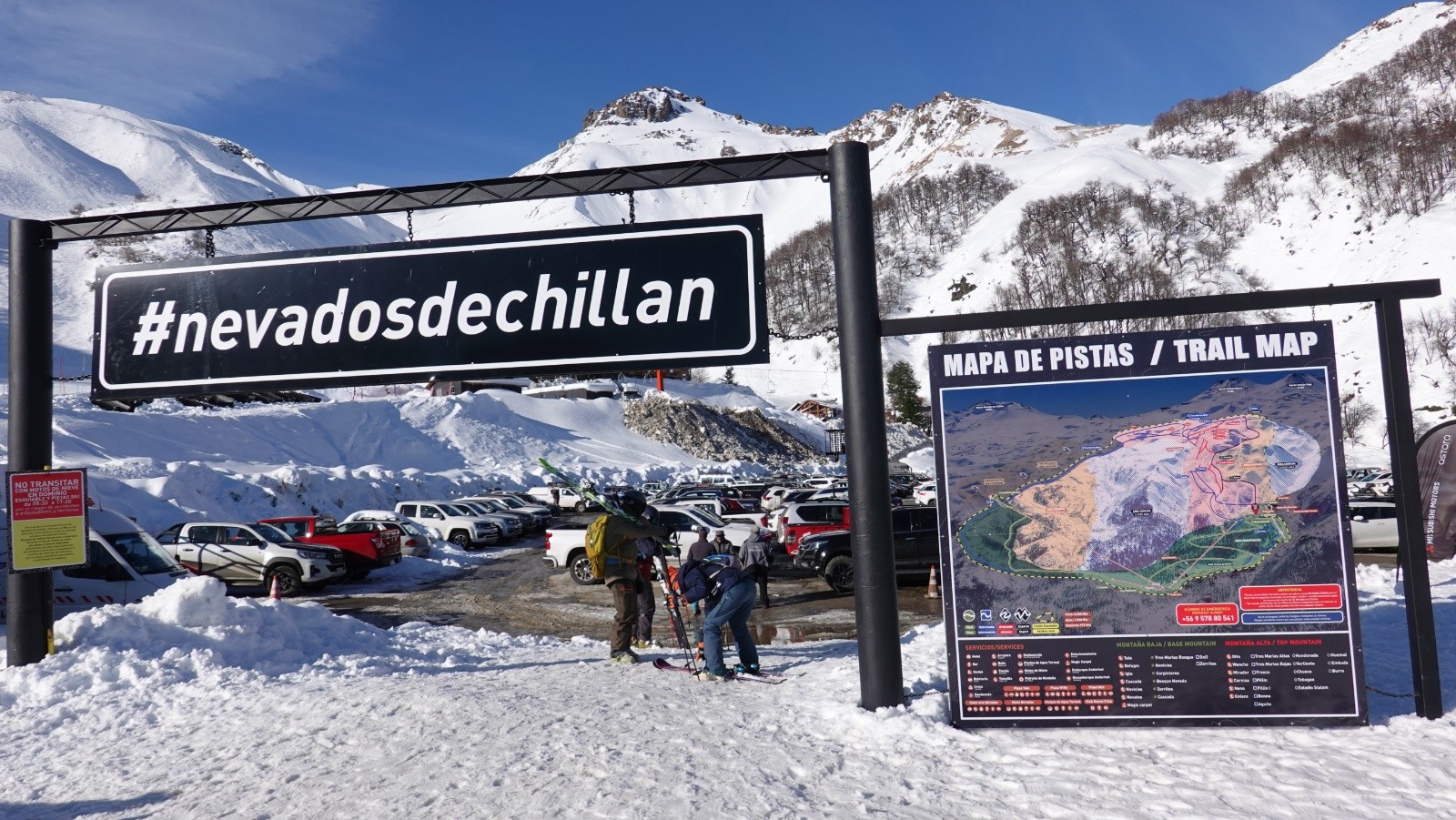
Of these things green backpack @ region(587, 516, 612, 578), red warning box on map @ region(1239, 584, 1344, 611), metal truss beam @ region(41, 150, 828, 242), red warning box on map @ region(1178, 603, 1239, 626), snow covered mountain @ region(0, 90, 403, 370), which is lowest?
red warning box on map @ region(1178, 603, 1239, 626)

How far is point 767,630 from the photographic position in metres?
12.0

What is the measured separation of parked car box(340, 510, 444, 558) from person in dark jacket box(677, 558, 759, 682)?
571 inches

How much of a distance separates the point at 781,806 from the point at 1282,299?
4.20 metres

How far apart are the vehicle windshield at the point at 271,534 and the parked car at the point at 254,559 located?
0.29 ft

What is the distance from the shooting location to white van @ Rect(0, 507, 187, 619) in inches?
446

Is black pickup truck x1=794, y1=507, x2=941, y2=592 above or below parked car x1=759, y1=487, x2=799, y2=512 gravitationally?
below

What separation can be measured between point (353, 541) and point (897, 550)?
11977 mm

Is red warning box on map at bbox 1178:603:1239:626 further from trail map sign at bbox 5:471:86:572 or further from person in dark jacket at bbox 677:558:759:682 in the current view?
trail map sign at bbox 5:471:86:572

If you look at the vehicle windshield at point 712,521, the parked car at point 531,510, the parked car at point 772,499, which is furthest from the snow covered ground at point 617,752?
the parked car at point 531,510

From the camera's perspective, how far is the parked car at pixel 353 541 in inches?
736

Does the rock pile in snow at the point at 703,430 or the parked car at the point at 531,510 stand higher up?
the rock pile in snow at the point at 703,430

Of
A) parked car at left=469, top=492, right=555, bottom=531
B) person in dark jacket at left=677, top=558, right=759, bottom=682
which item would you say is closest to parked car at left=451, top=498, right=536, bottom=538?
parked car at left=469, top=492, right=555, bottom=531

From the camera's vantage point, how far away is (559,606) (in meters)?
14.7

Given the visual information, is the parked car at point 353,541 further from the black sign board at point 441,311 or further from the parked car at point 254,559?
the black sign board at point 441,311
